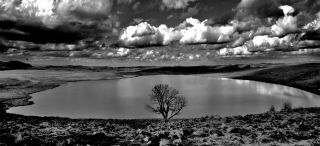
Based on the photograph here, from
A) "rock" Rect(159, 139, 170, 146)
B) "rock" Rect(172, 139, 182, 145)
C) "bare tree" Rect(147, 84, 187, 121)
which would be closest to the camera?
"rock" Rect(159, 139, 170, 146)

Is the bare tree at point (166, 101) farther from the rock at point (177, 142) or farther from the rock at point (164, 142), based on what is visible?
the rock at point (164, 142)

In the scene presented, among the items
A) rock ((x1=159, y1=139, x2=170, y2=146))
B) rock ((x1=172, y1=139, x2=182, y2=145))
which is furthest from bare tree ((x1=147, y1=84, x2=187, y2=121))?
rock ((x1=159, y1=139, x2=170, y2=146))

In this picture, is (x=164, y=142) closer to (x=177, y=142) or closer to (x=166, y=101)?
(x=177, y=142)

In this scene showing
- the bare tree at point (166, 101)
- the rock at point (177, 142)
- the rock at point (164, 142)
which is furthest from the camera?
the bare tree at point (166, 101)

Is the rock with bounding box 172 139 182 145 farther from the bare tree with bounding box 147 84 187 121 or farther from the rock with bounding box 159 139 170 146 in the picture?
the bare tree with bounding box 147 84 187 121

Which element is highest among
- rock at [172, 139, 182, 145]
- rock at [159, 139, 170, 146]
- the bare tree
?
→ rock at [159, 139, 170, 146]

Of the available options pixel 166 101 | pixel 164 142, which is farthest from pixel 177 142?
pixel 166 101

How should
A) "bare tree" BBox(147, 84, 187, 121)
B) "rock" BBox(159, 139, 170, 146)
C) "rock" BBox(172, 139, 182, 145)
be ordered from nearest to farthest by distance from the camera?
"rock" BBox(159, 139, 170, 146), "rock" BBox(172, 139, 182, 145), "bare tree" BBox(147, 84, 187, 121)

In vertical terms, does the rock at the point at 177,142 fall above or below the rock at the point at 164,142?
below

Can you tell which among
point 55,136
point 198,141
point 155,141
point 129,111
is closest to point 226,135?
point 198,141

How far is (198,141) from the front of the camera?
1748 cm

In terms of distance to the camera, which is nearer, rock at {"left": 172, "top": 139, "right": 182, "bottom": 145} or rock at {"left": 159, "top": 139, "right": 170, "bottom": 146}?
rock at {"left": 159, "top": 139, "right": 170, "bottom": 146}

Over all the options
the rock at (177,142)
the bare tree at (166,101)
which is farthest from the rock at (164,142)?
the bare tree at (166,101)

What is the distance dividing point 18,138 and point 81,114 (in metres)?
48.2
